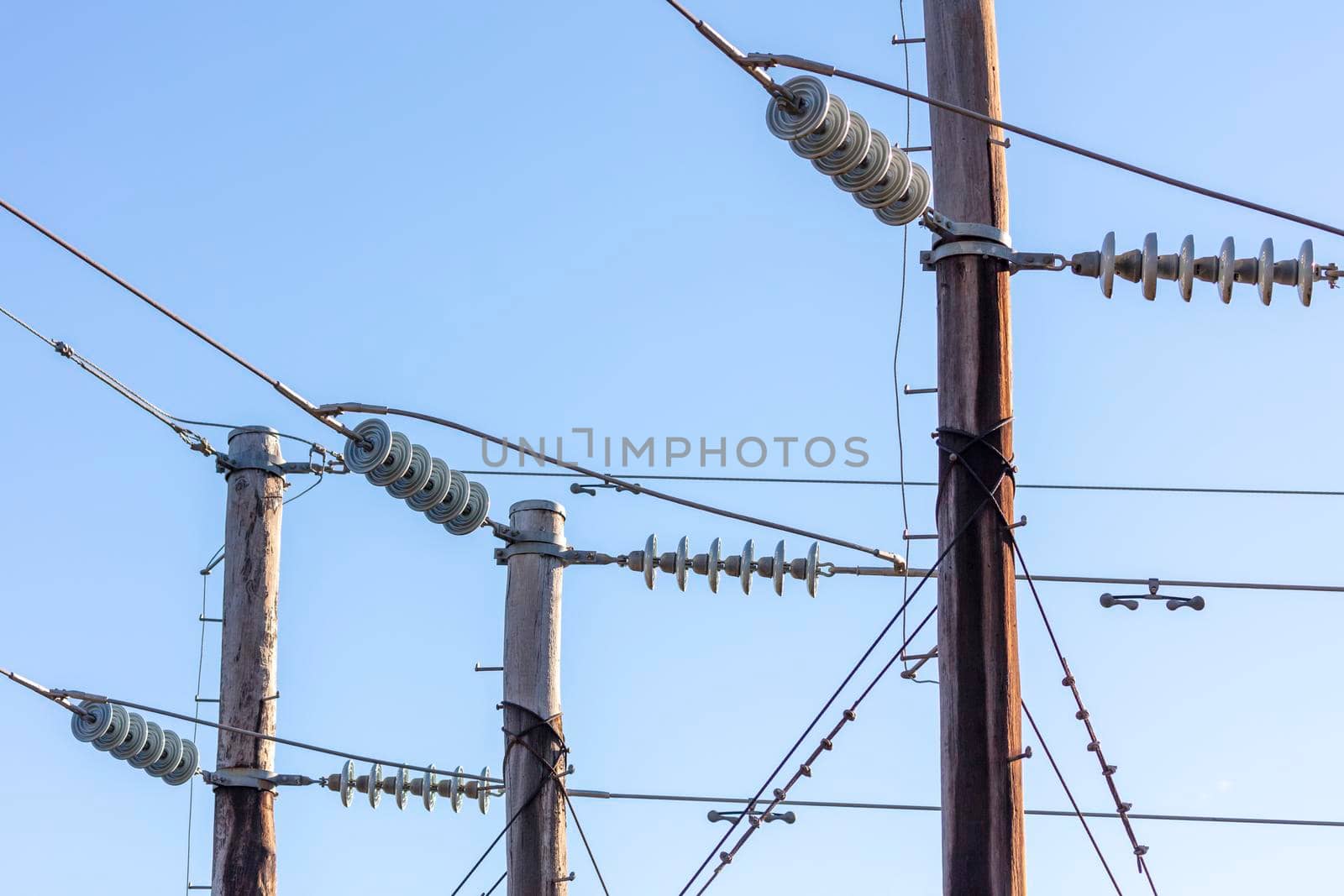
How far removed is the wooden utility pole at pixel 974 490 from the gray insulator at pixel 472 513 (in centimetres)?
321

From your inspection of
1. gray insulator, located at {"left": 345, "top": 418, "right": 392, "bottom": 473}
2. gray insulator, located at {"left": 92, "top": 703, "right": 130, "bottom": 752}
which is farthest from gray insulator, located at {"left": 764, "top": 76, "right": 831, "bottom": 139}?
gray insulator, located at {"left": 92, "top": 703, "right": 130, "bottom": 752}

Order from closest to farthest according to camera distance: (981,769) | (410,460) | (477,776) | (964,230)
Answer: (981,769) < (964,230) < (410,460) < (477,776)

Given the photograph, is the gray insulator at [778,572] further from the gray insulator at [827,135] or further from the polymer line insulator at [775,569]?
the gray insulator at [827,135]

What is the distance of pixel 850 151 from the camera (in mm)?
7367

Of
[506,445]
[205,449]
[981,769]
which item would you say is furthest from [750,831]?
[205,449]

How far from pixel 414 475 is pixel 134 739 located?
2147 millimetres

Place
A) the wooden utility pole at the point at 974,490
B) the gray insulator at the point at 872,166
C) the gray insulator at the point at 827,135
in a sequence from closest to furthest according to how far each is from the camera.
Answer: the wooden utility pole at the point at 974,490, the gray insulator at the point at 827,135, the gray insulator at the point at 872,166

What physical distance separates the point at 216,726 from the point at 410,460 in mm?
1651

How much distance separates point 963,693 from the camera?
23.1 ft

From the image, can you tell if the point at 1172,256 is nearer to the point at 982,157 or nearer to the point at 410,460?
the point at 982,157

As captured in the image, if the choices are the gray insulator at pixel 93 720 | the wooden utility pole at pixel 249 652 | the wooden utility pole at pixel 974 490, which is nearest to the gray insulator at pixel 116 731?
the gray insulator at pixel 93 720

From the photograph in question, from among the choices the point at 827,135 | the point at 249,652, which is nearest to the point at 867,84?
the point at 827,135

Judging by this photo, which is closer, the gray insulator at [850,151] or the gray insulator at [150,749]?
the gray insulator at [850,151]

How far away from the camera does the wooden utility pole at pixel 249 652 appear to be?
9562 millimetres
